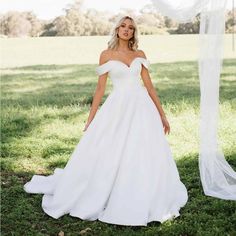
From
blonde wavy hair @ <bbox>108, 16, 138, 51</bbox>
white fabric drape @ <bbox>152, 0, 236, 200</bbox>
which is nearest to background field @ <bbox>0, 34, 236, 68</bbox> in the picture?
white fabric drape @ <bbox>152, 0, 236, 200</bbox>

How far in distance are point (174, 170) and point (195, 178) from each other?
899 mm

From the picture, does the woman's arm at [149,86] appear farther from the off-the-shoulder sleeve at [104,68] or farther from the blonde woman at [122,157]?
the off-the-shoulder sleeve at [104,68]

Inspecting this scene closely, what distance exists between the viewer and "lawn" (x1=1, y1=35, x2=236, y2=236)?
196 inches

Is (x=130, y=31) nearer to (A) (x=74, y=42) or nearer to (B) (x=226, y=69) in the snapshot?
(B) (x=226, y=69)

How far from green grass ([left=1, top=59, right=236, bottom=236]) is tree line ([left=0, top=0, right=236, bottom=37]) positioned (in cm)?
1085

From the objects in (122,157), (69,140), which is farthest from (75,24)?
(122,157)

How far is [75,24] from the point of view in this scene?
29297 mm

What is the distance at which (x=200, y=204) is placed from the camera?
5.50 m

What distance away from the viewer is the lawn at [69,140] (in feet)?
16.3

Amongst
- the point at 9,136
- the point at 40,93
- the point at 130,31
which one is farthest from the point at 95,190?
the point at 40,93

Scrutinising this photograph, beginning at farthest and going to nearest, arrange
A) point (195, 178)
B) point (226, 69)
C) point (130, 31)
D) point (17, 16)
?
1. point (17, 16)
2. point (226, 69)
3. point (195, 178)
4. point (130, 31)

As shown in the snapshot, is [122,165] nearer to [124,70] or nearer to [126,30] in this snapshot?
[124,70]

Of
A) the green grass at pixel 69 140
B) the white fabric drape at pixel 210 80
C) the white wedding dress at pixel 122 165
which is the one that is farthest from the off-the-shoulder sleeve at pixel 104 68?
the green grass at pixel 69 140

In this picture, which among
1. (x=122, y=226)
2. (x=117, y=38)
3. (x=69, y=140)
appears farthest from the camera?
(x=69, y=140)
